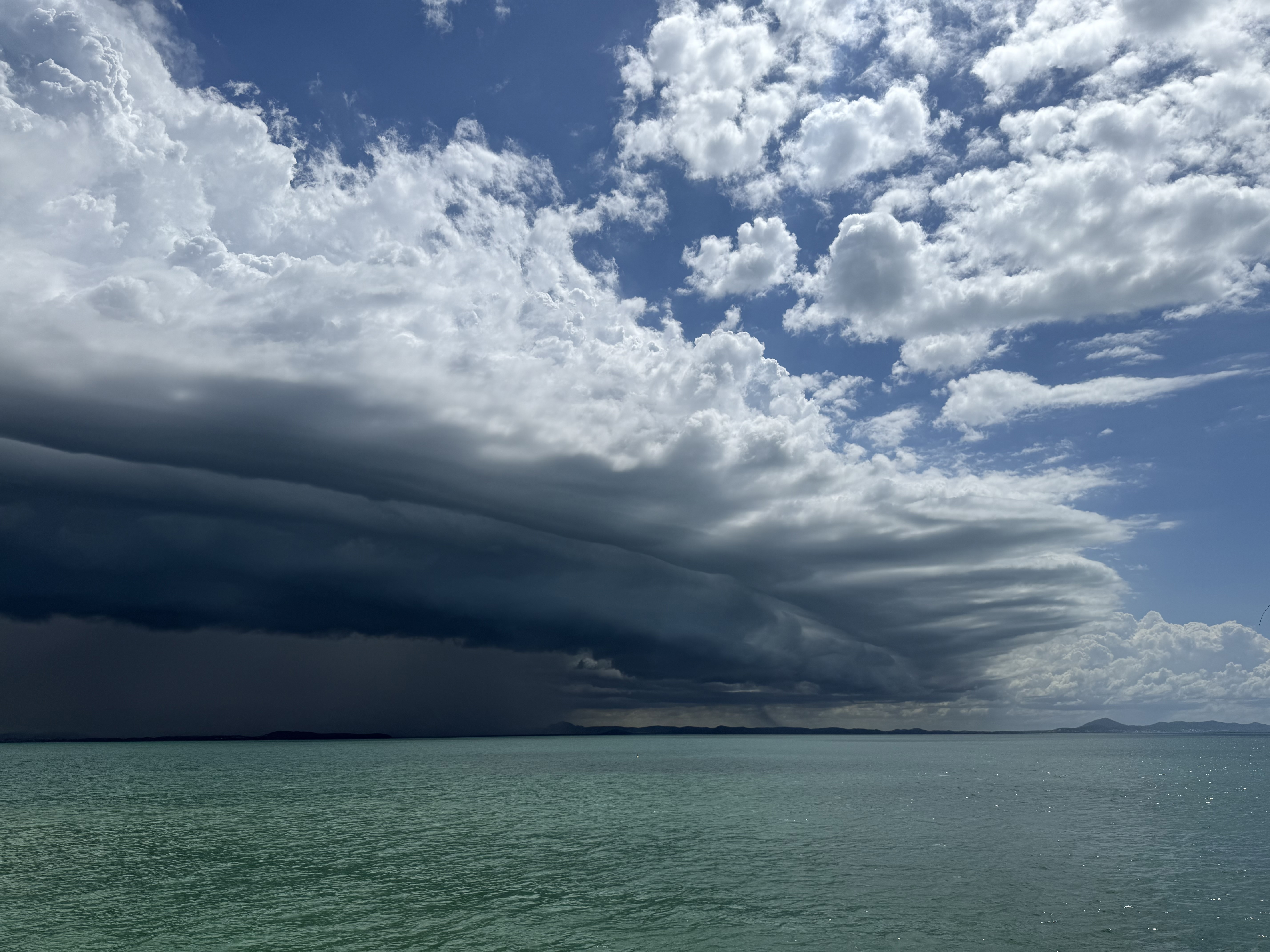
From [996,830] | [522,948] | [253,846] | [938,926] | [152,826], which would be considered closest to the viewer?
[522,948]

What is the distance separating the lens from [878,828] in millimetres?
79875

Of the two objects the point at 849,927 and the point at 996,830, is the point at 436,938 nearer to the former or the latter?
the point at 849,927

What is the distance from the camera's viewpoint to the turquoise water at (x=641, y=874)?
40.4m

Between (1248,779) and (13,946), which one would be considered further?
(1248,779)

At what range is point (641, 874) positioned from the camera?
5628 cm

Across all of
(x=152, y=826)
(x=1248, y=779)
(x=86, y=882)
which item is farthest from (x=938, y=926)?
(x=1248, y=779)

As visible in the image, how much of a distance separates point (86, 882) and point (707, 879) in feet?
142

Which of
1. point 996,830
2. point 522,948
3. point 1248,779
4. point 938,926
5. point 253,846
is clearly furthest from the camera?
point 1248,779

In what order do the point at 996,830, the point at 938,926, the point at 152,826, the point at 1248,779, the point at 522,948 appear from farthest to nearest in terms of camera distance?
→ the point at 1248,779 < the point at 152,826 < the point at 996,830 < the point at 938,926 < the point at 522,948

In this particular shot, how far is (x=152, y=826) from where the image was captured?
86.1 metres

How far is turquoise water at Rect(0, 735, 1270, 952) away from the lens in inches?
1592

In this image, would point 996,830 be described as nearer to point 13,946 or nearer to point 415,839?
point 415,839

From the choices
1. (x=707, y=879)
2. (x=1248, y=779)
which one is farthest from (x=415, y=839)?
A: (x=1248, y=779)

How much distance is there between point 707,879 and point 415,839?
32.5m
